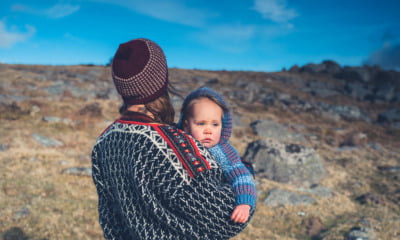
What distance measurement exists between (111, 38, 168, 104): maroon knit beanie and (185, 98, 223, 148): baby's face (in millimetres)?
944

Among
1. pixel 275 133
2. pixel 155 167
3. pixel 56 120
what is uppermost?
pixel 155 167

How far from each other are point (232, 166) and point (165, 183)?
90 cm

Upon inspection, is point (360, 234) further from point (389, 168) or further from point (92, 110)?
point (92, 110)

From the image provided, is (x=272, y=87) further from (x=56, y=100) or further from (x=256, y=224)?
(x=256, y=224)

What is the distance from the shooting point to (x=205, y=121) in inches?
107

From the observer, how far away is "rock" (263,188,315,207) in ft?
29.3

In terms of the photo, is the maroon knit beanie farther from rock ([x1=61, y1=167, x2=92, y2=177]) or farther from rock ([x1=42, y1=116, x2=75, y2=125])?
rock ([x1=42, y1=116, x2=75, y2=125])

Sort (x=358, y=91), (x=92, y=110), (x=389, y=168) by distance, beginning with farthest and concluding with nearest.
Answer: (x=358, y=91), (x=92, y=110), (x=389, y=168)

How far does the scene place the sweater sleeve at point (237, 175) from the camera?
1.94m

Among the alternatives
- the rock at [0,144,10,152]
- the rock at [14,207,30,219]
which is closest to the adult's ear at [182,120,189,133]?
the rock at [14,207,30,219]

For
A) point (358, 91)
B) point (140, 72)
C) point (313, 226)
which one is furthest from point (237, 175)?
point (358, 91)

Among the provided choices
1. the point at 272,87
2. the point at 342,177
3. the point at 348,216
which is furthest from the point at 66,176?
the point at 272,87

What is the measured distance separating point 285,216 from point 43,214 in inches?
254

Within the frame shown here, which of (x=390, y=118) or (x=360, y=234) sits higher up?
(x=390, y=118)
